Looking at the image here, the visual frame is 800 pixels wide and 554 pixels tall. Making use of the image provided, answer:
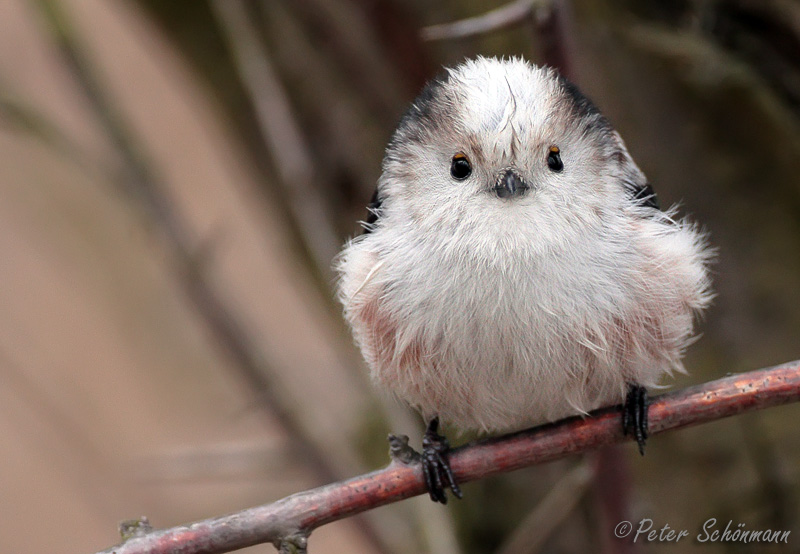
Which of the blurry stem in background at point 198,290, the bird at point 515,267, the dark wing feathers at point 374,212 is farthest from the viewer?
the blurry stem in background at point 198,290

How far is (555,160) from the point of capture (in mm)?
1806

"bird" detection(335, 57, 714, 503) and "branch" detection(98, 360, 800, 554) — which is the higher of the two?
"bird" detection(335, 57, 714, 503)

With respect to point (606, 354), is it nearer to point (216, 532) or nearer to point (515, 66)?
point (515, 66)

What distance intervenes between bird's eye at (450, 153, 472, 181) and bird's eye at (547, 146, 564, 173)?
166 mm

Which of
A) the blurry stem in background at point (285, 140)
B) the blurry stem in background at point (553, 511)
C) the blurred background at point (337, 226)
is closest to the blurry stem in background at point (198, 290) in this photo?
the blurred background at point (337, 226)

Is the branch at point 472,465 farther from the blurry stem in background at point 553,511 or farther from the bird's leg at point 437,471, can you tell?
the blurry stem in background at point 553,511

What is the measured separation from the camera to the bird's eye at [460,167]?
179 cm

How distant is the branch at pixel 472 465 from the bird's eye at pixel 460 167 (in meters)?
0.57

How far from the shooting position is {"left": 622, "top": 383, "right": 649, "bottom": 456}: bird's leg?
6.35ft

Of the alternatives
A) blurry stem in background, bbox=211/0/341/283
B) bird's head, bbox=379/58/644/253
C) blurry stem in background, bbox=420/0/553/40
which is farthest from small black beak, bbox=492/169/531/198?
A: blurry stem in background, bbox=211/0/341/283

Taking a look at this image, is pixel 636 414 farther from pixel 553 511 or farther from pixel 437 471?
pixel 553 511

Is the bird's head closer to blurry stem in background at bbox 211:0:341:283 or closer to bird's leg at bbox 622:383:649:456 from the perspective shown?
bird's leg at bbox 622:383:649:456

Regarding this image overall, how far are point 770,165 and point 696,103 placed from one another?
11.0 inches

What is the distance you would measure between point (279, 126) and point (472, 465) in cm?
129
